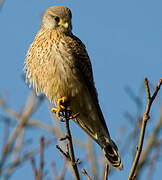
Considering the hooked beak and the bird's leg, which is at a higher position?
the hooked beak

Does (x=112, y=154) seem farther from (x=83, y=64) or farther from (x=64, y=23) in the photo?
(x=64, y=23)

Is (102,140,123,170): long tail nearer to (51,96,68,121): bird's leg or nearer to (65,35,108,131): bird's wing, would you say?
(65,35,108,131): bird's wing

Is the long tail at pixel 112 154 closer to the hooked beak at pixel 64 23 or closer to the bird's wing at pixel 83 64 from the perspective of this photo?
the bird's wing at pixel 83 64

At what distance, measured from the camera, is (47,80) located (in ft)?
15.4

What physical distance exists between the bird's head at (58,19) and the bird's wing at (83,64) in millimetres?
174

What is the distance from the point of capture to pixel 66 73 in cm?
459

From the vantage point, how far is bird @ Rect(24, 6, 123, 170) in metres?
4.61

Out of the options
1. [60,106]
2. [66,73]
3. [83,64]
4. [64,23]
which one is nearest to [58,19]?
[64,23]

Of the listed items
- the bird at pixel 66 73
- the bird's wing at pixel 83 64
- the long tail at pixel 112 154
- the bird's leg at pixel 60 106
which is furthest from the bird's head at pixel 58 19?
the long tail at pixel 112 154

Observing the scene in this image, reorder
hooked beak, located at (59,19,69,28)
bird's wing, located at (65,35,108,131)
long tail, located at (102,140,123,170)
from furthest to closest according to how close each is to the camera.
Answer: hooked beak, located at (59,19,69,28)
bird's wing, located at (65,35,108,131)
long tail, located at (102,140,123,170)

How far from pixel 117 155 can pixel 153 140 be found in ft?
3.83

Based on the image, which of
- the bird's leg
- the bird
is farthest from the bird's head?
the bird's leg

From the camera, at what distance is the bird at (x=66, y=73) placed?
4.61 meters

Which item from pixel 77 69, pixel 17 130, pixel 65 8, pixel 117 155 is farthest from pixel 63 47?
pixel 117 155
